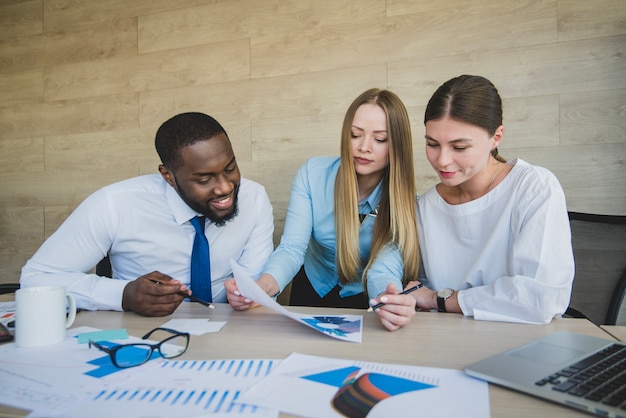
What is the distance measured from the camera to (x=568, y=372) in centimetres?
70

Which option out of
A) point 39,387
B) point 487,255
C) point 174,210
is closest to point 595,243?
point 487,255

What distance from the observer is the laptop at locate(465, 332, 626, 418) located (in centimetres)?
61

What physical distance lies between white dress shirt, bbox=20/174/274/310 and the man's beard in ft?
0.11

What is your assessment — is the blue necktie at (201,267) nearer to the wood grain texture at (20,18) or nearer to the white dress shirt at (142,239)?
the white dress shirt at (142,239)

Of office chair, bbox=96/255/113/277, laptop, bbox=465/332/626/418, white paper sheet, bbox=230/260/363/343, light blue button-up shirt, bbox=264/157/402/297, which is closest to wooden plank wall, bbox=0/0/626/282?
light blue button-up shirt, bbox=264/157/402/297

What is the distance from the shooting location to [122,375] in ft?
2.54

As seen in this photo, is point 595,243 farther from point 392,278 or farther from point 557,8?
point 557,8

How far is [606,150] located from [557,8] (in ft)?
2.23

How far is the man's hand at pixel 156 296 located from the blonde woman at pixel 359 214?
0.31 m

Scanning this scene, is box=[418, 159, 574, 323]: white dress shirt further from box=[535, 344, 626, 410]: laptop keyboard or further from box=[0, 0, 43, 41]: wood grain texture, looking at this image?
box=[0, 0, 43, 41]: wood grain texture

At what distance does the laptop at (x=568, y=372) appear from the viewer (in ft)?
2.02

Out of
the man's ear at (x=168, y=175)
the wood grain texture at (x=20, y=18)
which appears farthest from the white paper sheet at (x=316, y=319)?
the wood grain texture at (x=20, y=18)

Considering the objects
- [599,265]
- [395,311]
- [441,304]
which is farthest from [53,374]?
[599,265]

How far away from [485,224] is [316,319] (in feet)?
2.09
